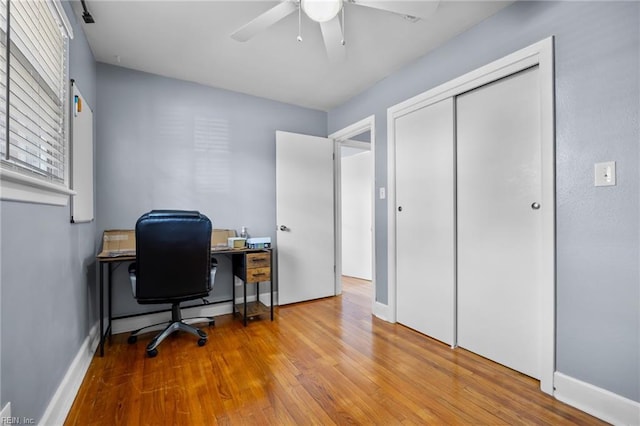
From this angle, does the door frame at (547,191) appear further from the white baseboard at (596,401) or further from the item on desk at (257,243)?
the item on desk at (257,243)

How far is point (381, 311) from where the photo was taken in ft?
9.59

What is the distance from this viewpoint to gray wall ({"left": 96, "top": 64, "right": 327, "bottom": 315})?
264 centimetres

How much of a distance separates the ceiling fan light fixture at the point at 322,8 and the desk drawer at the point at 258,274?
7.26 ft

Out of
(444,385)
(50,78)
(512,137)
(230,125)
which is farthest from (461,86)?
(50,78)

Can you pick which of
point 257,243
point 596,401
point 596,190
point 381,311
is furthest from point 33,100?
point 596,401

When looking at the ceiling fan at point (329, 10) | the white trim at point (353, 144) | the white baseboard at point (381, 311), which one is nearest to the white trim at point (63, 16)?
the ceiling fan at point (329, 10)

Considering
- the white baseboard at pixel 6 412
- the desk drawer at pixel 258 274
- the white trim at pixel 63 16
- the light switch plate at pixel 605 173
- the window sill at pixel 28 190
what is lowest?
the white baseboard at pixel 6 412

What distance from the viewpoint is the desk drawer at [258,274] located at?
2828 mm

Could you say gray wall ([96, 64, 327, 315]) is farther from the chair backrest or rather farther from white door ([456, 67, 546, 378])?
white door ([456, 67, 546, 378])

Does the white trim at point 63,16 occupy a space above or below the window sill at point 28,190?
above

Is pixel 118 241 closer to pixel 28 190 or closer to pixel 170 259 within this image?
pixel 170 259

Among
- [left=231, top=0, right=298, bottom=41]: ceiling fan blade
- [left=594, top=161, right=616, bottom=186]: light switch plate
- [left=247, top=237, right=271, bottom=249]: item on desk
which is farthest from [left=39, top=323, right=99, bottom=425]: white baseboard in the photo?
[left=594, top=161, right=616, bottom=186]: light switch plate

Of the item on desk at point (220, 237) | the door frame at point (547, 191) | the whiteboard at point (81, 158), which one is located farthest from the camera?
the item on desk at point (220, 237)

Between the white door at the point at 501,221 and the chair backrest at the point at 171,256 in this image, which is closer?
the white door at the point at 501,221
